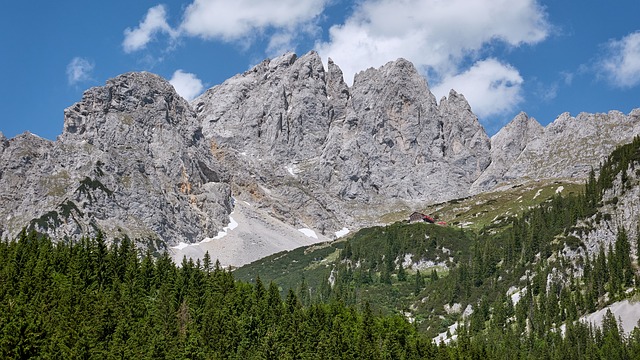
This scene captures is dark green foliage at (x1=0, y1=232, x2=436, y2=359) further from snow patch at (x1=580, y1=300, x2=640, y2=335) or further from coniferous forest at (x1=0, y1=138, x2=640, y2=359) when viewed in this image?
snow patch at (x1=580, y1=300, x2=640, y2=335)

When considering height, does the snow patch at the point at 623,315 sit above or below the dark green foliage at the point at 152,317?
below

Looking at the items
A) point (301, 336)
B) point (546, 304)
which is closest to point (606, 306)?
point (546, 304)

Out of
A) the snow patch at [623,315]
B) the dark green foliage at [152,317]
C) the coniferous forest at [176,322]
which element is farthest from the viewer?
the snow patch at [623,315]

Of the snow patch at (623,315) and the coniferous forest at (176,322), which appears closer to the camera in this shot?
the coniferous forest at (176,322)

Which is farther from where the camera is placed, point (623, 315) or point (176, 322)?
point (623, 315)

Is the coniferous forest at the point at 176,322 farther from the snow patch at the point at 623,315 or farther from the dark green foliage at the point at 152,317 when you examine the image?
the snow patch at the point at 623,315

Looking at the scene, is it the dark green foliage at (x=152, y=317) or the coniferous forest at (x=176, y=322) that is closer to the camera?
the dark green foliage at (x=152, y=317)

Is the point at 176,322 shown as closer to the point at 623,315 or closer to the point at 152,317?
the point at 152,317

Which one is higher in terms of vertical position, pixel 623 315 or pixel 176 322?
pixel 176 322

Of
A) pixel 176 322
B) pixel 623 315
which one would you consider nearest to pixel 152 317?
pixel 176 322

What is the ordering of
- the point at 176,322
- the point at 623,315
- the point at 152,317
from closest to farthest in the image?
the point at 152,317 < the point at 176,322 < the point at 623,315

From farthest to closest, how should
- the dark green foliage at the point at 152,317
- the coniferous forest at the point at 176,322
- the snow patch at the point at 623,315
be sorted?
the snow patch at the point at 623,315
the coniferous forest at the point at 176,322
the dark green foliage at the point at 152,317

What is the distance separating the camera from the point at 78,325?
3718 inches

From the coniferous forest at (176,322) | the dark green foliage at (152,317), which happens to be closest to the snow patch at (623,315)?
the coniferous forest at (176,322)
